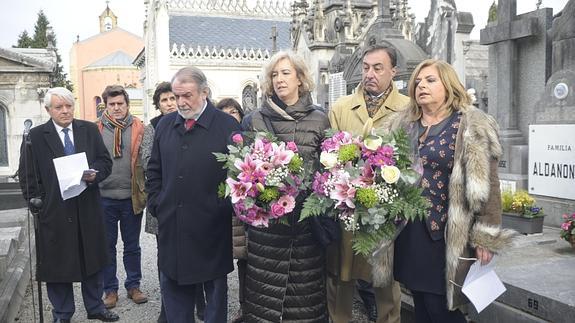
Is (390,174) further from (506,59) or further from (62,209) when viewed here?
(506,59)

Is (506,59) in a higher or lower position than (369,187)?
higher

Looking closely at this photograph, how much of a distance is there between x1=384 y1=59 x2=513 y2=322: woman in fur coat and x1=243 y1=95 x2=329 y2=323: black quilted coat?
1.70 ft

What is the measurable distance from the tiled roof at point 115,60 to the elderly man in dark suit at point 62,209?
53.4m

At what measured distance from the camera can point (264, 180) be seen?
9.78 feet

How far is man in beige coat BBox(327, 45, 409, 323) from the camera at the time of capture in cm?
379

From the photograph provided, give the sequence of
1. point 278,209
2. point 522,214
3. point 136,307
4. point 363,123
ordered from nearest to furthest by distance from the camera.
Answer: point 278,209
point 363,123
point 136,307
point 522,214

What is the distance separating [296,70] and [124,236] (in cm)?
279

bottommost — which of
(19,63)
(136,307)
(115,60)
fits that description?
(136,307)

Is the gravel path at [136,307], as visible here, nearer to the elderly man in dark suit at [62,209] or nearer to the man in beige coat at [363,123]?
the elderly man in dark suit at [62,209]

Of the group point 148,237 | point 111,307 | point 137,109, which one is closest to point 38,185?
point 111,307

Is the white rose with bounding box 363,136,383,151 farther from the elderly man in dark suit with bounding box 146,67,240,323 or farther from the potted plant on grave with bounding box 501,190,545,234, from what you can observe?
the potted plant on grave with bounding box 501,190,545,234

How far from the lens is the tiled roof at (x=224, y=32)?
41062 mm

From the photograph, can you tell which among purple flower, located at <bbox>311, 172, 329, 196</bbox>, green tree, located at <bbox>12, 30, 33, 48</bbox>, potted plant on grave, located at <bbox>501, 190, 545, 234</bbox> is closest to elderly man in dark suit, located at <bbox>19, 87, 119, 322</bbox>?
purple flower, located at <bbox>311, 172, 329, 196</bbox>

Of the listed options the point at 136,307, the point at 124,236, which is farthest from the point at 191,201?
the point at 136,307
